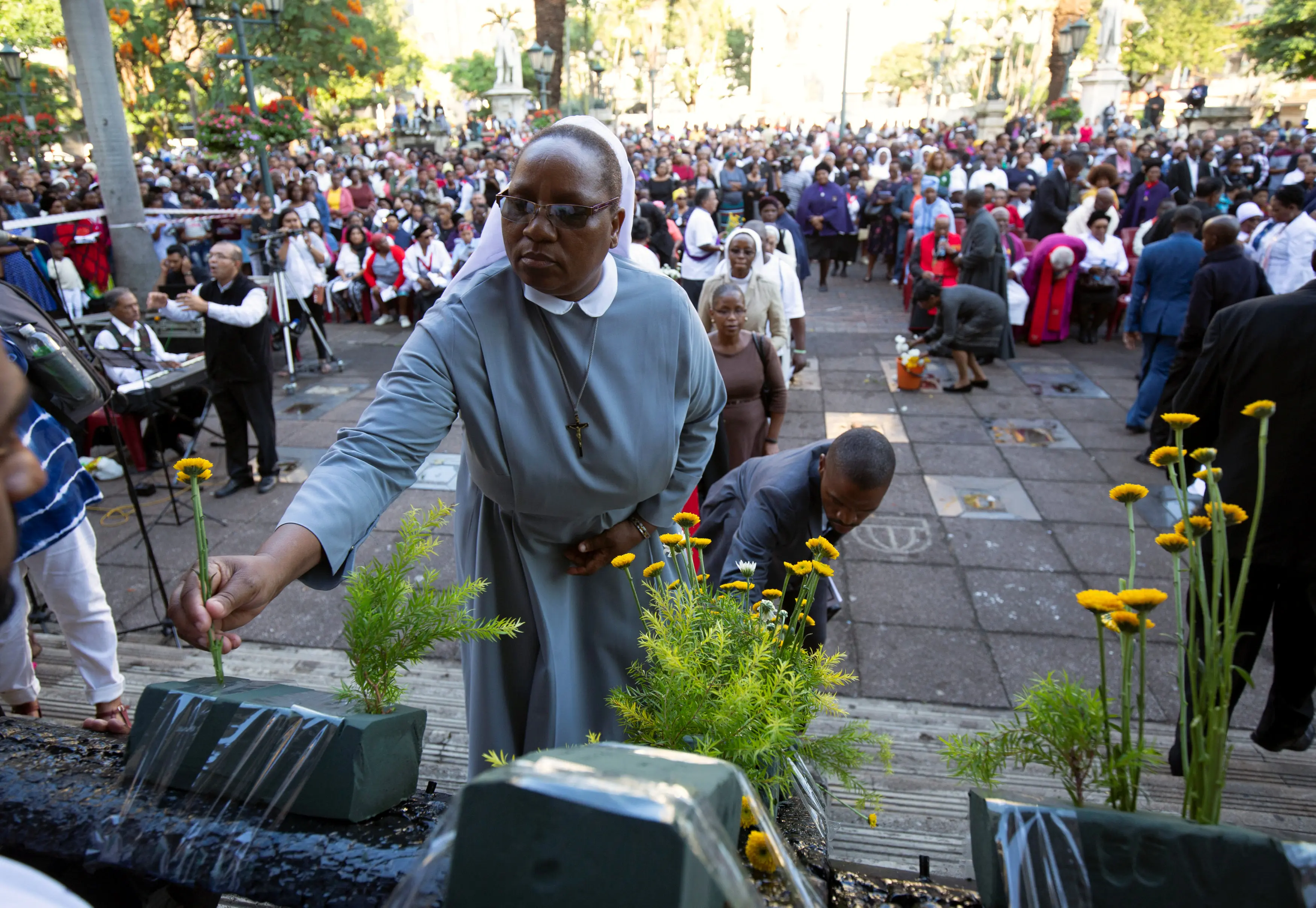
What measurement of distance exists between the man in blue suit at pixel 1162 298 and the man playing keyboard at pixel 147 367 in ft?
26.4

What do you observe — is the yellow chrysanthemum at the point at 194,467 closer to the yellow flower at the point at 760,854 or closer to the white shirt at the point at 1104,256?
the yellow flower at the point at 760,854

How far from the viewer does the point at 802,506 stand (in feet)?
9.36

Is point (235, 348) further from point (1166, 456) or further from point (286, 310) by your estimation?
point (1166, 456)

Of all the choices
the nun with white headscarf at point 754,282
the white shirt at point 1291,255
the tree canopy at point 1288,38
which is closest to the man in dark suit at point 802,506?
the nun with white headscarf at point 754,282

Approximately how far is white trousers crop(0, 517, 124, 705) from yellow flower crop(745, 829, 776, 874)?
2.73 metres

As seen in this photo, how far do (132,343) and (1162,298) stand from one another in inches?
337

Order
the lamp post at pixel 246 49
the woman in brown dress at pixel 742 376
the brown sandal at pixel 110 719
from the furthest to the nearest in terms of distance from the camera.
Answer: the lamp post at pixel 246 49 → the woman in brown dress at pixel 742 376 → the brown sandal at pixel 110 719

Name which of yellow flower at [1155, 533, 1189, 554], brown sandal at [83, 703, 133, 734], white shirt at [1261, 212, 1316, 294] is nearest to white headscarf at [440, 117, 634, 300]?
yellow flower at [1155, 533, 1189, 554]

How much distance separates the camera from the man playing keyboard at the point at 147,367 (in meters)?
6.31

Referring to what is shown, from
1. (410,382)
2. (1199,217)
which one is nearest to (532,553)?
(410,382)

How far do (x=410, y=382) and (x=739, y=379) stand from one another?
3.41 metres

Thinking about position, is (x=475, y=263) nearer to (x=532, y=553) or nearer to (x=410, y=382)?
(x=410, y=382)

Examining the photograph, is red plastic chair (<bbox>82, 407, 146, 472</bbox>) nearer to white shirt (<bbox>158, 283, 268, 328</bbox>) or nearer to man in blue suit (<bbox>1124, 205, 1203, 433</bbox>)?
white shirt (<bbox>158, 283, 268, 328</bbox>)

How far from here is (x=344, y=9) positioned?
104ft
